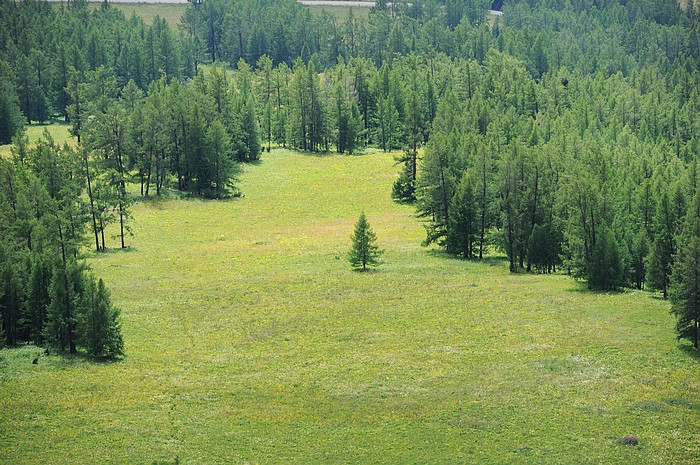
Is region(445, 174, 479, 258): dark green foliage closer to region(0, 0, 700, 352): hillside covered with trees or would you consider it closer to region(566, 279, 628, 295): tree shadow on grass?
region(0, 0, 700, 352): hillside covered with trees

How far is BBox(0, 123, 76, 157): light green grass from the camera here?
504 ft

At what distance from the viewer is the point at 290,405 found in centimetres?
5891

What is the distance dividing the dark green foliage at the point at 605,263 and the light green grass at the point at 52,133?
9608 cm

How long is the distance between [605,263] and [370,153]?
84.4m

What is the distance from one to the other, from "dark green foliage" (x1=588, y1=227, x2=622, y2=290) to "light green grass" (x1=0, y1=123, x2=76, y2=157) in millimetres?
96080

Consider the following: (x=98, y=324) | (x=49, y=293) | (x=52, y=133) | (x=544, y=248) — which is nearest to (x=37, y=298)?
(x=49, y=293)

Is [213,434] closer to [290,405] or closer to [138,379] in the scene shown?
[290,405]

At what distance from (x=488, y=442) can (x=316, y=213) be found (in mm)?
73400

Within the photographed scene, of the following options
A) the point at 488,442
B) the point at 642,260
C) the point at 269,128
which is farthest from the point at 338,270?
the point at 269,128

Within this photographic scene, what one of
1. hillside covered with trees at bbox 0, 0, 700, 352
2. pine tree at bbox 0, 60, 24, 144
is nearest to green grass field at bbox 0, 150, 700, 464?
hillside covered with trees at bbox 0, 0, 700, 352

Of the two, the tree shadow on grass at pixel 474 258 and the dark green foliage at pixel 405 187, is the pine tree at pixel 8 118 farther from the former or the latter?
the tree shadow on grass at pixel 474 258

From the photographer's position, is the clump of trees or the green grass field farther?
the clump of trees

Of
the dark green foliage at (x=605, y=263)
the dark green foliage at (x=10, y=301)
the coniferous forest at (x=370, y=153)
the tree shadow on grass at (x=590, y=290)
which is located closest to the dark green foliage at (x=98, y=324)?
the coniferous forest at (x=370, y=153)

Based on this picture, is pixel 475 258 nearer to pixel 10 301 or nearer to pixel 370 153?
pixel 10 301
